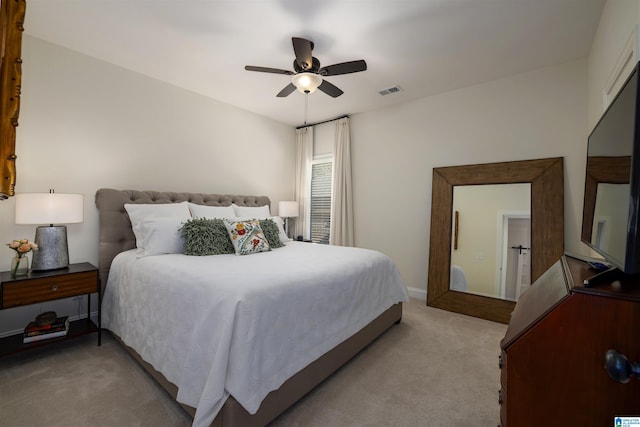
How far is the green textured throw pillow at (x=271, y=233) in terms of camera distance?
2928mm

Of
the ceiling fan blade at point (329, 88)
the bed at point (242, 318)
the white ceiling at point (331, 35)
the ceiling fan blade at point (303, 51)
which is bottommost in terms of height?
the bed at point (242, 318)

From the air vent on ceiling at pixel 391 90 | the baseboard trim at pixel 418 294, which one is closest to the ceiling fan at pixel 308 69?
the air vent on ceiling at pixel 391 90

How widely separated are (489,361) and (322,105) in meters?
3.47

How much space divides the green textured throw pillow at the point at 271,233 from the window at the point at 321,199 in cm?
168

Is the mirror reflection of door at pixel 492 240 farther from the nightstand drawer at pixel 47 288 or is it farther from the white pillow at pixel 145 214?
the nightstand drawer at pixel 47 288

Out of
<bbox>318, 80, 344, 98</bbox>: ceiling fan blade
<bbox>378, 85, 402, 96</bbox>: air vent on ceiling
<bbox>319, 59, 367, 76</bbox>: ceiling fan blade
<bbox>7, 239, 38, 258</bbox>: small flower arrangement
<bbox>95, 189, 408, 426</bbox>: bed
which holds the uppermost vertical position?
<bbox>378, 85, 402, 96</bbox>: air vent on ceiling

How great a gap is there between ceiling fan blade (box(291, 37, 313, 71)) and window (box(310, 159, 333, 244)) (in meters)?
2.34

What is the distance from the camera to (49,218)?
2094 millimetres

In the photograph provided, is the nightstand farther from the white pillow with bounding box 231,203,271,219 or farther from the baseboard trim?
the baseboard trim

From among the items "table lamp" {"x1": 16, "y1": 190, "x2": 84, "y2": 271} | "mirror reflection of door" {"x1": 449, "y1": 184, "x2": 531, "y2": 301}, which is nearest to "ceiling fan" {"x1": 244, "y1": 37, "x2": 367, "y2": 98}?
"table lamp" {"x1": 16, "y1": 190, "x2": 84, "y2": 271}

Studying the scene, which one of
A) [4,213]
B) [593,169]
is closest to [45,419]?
[4,213]

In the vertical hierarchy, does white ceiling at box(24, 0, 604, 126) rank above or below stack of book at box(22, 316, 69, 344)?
above

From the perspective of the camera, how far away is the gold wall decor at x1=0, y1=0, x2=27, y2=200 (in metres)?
0.66

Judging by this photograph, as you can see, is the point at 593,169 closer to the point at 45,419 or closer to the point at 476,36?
the point at 476,36
